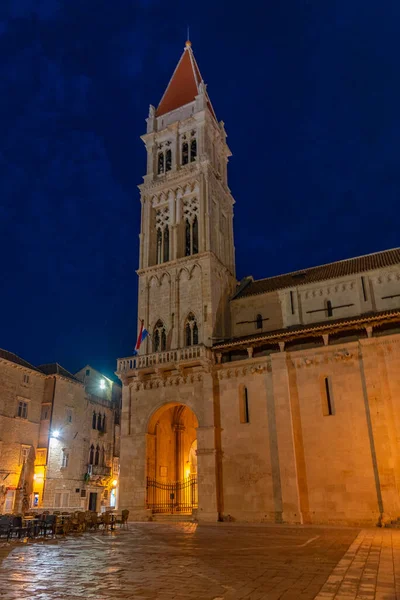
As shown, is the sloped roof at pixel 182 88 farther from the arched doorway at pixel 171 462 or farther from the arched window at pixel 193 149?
the arched doorway at pixel 171 462

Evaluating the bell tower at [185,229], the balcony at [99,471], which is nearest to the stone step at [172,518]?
the bell tower at [185,229]

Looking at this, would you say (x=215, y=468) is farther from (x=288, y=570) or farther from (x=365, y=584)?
(x=365, y=584)

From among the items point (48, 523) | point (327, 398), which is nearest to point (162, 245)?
point (327, 398)

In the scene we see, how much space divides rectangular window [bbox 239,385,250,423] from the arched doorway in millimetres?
4084

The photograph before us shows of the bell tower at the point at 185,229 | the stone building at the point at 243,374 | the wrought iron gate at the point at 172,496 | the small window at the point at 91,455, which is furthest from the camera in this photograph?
the small window at the point at 91,455

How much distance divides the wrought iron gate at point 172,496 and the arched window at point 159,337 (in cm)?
810

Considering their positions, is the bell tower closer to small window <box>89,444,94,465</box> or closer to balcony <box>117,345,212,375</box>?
balcony <box>117,345,212,375</box>

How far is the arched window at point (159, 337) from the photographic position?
3025 centimetres

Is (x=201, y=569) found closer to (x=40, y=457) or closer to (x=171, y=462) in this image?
(x=171, y=462)

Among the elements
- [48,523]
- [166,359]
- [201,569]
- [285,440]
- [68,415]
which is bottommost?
[201,569]

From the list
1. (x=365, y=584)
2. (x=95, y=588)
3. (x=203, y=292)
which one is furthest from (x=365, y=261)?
(x=95, y=588)

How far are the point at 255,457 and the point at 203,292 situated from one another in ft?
35.1

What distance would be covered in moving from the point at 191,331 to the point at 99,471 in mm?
21445

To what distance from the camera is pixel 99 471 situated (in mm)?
43094
